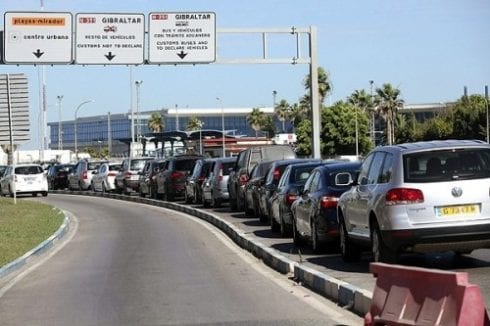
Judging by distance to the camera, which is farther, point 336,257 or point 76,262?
point 76,262

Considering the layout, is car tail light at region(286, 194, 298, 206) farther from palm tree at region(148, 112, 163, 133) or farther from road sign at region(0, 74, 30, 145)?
palm tree at region(148, 112, 163, 133)

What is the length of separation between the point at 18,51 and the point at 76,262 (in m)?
16.7

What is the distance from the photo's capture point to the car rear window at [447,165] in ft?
35.4

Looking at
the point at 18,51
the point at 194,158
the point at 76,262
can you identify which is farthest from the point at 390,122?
the point at 76,262

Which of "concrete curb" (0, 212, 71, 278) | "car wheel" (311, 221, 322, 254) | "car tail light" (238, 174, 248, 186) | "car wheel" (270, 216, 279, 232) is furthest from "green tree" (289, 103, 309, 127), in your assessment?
"car wheel" (311, 221, 322, 254)

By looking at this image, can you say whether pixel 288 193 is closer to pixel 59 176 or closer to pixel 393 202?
pixel 393 202

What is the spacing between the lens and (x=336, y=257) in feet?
45.9

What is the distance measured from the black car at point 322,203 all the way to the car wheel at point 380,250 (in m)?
1.65

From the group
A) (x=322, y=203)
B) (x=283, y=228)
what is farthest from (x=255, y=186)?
(x=322, y=203)

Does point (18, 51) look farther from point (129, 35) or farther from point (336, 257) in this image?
point (336, 257)

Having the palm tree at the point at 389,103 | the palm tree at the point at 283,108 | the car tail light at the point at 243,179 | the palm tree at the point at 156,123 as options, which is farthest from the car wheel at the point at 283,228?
the palm tree at the point at 156,123

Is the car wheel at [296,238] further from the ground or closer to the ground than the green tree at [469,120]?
closer to the ground

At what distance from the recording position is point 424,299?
6.76 m

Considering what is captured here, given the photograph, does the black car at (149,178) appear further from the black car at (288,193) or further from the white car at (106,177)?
the black car at (288,193)
